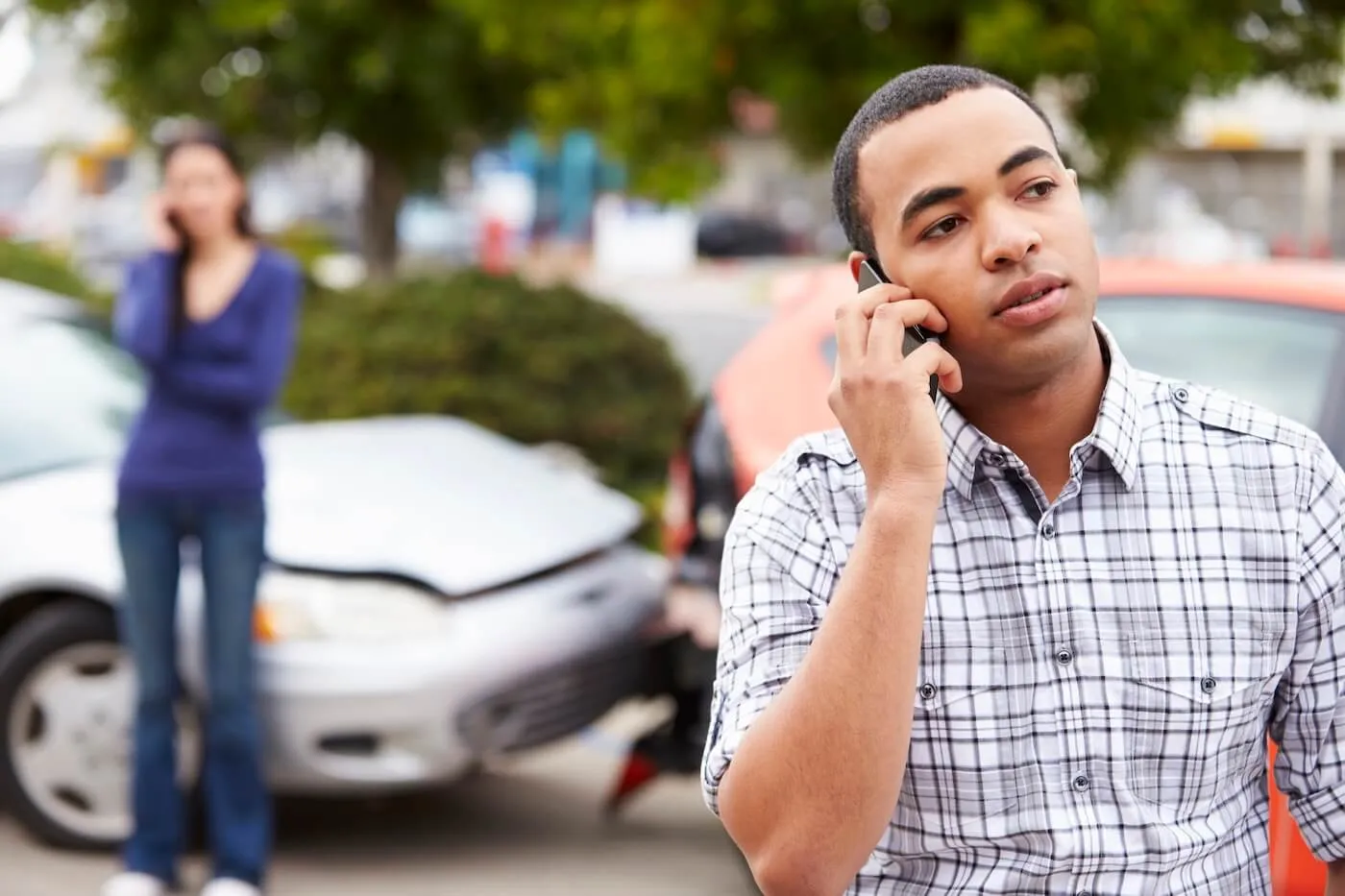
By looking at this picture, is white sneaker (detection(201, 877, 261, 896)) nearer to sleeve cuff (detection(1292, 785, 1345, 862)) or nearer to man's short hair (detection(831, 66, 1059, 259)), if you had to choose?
man's short hair (detection(831, 66, 1059, 259))

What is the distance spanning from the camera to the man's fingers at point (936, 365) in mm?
1850

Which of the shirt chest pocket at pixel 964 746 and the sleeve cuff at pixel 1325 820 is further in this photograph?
the sleeve cuff at pixel 1325 820

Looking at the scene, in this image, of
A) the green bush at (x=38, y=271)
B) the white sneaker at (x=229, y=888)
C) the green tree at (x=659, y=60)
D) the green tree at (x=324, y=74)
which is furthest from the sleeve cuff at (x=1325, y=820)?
the green bush at (x=38, y=271)

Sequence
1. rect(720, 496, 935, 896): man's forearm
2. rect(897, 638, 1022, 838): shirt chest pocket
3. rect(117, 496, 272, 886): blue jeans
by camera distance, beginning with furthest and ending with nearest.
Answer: rect(117, 496, 272, 886): blue jeans, rect(897, 638, 1022, 838): shirt chest pocket, rect(720, 496, 935, 896): man's forearm

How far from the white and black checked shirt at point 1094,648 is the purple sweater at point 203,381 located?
285cm

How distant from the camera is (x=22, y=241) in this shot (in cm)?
1068

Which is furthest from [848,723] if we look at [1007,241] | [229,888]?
[229,888]

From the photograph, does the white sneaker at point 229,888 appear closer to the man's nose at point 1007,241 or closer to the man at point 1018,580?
the man at point 1018,580

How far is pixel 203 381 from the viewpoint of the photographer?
15.0ft

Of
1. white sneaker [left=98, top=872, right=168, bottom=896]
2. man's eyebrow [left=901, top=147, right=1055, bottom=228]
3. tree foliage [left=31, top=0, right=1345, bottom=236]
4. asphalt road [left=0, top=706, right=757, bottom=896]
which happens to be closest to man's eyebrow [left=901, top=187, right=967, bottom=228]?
man's eyebrow [left=901, top=147, right=1055, bottom=228]

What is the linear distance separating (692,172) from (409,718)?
3.80 m

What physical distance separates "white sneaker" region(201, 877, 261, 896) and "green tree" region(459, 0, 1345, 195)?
3761mm

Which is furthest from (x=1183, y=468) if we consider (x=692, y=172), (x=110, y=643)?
(x=692, y=172)

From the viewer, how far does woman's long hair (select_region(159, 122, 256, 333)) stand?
15.3 ft
